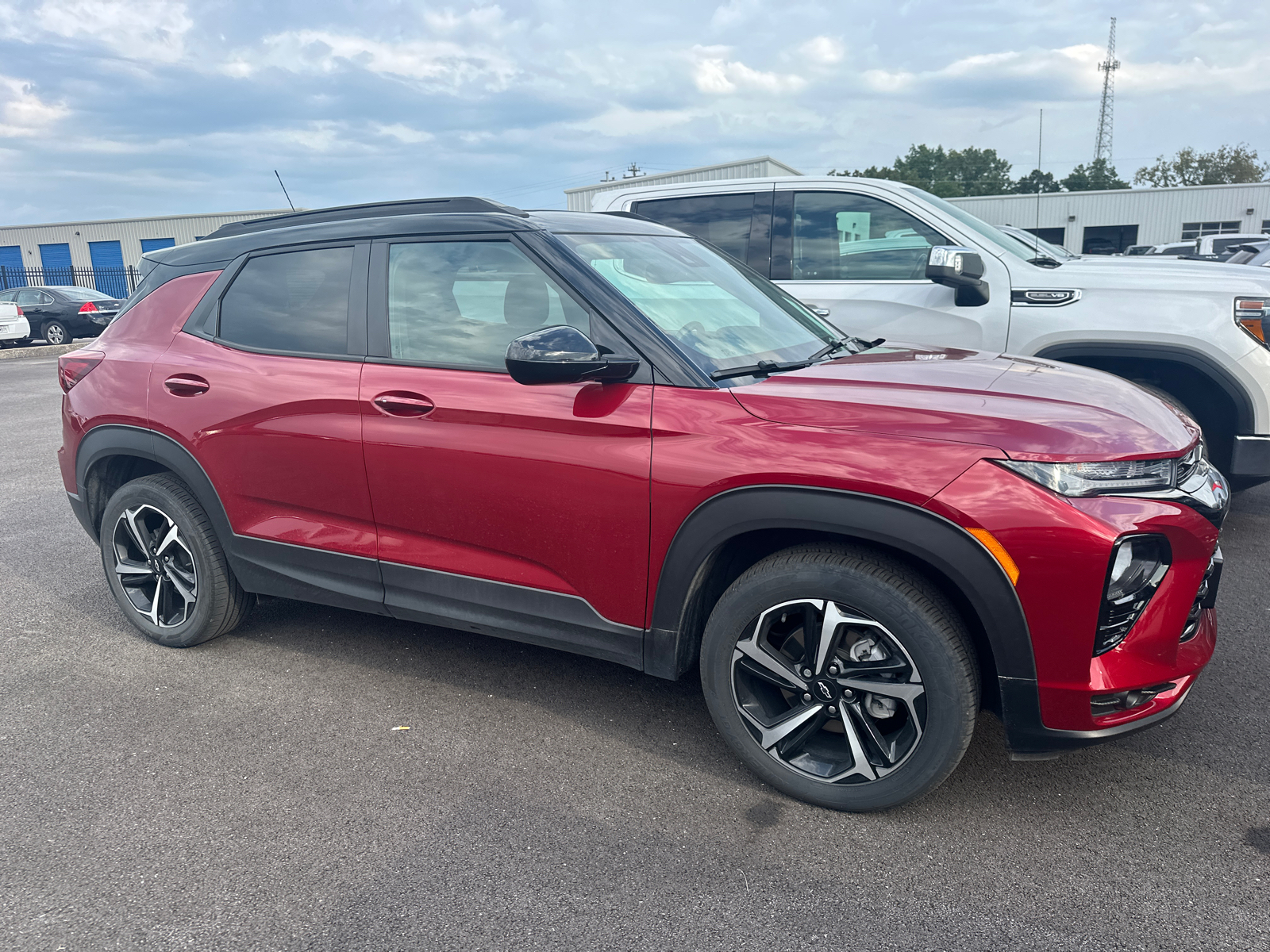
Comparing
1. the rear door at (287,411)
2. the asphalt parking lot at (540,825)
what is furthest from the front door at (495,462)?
the asphalt parking lot at (540,825)

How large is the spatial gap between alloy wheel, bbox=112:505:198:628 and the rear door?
0.41 m

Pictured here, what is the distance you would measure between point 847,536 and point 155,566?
10.2ft

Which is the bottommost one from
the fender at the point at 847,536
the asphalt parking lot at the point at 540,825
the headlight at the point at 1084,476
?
the asphalt parking lot at the point at 540,825

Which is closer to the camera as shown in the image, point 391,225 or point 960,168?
point 391,225

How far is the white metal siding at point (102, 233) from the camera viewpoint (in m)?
47.0

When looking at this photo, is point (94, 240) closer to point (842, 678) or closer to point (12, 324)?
point (12, 324)

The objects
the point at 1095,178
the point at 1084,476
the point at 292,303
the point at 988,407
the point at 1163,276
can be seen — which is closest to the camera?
the point at 1084,476

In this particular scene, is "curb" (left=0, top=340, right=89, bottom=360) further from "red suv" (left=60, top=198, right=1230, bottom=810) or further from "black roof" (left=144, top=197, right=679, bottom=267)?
"red suv" (left=60, top=198, right=1230, bottom=810)

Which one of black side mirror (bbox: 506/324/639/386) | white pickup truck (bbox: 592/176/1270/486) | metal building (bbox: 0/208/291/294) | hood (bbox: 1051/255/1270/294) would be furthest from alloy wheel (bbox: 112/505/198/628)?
metal building (bbox: 0/208/291/294)

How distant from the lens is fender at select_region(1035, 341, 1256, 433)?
477 cm

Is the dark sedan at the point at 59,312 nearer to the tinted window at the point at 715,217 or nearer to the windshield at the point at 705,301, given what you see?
the tinted window at the point at 715,217

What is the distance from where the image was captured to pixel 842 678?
267 centimetres

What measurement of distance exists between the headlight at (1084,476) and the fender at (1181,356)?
2924 millimetres

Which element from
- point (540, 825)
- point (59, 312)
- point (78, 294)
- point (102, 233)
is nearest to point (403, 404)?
point (540, 825)
